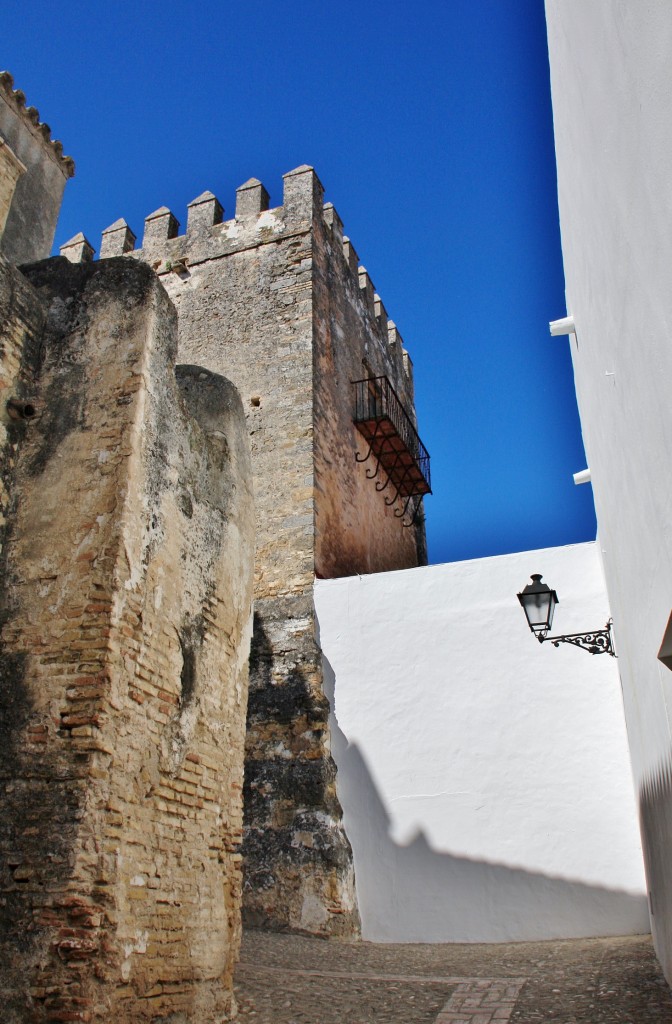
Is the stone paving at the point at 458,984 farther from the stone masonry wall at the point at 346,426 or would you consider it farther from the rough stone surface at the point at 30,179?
the rough stone surface at the point at 30,179

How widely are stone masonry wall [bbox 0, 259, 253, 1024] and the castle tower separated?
3.25 metres

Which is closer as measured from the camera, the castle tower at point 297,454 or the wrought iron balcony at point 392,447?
the castle tower at point 297,454

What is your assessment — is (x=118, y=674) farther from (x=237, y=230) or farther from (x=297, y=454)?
(x=237, y=230)

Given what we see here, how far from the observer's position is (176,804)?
4.58 m

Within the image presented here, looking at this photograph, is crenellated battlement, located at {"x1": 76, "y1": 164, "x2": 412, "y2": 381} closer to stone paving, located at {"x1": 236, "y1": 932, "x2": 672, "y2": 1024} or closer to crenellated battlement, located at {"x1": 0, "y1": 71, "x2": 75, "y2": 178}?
crenellated battlement, located at {"x1": 0, "y1": 71, "x2": 75, "y2": 178}

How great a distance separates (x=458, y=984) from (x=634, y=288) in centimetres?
488

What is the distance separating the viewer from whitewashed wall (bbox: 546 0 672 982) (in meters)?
2.20

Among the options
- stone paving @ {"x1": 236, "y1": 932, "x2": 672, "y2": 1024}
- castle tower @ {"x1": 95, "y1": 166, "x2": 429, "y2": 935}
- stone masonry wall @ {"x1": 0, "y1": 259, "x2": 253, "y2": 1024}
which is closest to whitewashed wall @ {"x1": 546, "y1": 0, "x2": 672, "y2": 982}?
stone paving @ {"x1": 236, "y1": 932, "x2": 672, "y2": 1024}

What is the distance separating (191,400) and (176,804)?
2796 millimetres

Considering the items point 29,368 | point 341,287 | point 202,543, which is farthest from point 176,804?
point 341,287

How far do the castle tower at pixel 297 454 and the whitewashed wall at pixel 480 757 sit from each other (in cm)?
42

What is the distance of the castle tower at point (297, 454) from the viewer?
8.30m

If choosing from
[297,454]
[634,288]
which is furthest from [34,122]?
[634,288]

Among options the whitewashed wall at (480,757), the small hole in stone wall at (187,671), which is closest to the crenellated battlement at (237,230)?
the whitewashed wall at (480,757)
